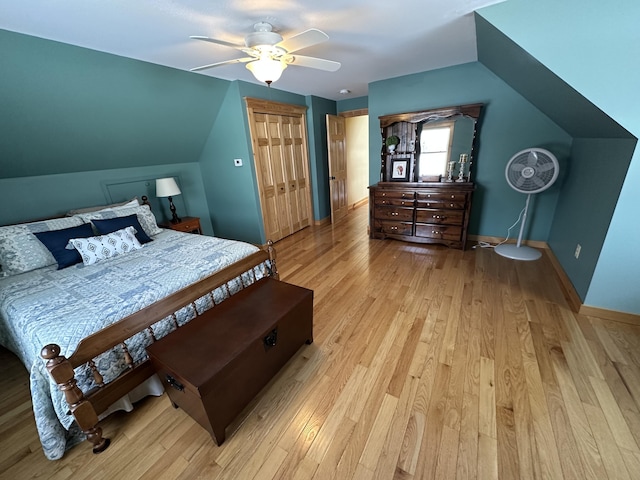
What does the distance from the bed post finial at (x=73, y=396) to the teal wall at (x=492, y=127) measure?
4081 mm

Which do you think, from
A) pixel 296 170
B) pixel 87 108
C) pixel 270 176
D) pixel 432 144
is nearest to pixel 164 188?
pixel 87 108

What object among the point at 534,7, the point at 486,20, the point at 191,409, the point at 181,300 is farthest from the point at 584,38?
the point at 191,409

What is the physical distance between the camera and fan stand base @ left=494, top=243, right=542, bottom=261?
306 cm

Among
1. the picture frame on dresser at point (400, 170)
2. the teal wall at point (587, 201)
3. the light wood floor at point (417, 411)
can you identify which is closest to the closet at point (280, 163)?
the picture frame on dresser at point (400, 170)

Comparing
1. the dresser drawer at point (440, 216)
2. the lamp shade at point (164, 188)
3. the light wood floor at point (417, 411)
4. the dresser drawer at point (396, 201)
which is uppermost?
the lamp shade at point (164, 188)

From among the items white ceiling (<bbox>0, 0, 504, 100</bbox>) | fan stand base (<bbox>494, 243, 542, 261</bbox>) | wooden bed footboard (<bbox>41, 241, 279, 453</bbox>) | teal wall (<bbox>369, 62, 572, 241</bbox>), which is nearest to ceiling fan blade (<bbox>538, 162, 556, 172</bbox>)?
teal wall (<bbox>369, 62, 572, 241</bbox>)

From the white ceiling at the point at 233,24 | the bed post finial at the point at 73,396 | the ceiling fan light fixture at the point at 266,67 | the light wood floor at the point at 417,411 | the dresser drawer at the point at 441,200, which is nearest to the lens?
the bed post finial at the point at 73,396

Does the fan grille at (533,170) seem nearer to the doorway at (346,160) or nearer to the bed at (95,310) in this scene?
the doorway at (346,160)

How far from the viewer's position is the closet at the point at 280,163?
11.9ft

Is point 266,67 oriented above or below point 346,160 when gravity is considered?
above

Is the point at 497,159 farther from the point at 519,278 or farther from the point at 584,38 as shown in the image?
the point at 584,38

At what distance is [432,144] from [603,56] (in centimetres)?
200

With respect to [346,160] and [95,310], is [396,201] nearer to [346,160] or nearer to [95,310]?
[346,160]

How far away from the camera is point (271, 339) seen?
4.97ft
